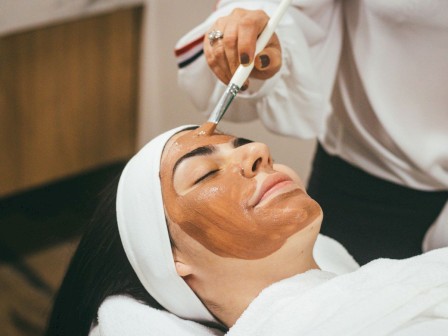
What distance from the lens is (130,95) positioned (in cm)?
287

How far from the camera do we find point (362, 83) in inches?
54.1

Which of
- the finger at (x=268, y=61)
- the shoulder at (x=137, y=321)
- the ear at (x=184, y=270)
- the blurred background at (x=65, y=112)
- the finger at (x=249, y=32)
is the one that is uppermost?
the finger at (x=249, y=32)

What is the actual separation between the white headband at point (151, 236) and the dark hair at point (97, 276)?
38 mm

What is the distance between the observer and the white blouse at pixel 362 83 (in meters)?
1.27

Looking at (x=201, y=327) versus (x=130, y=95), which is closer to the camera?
(x=201, y=327)

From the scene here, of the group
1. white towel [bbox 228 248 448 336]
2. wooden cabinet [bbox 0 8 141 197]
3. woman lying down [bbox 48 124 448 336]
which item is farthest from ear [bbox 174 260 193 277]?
wooden cabinet [bbox 0 8 141 197]

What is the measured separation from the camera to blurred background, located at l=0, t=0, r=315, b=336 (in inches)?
94.4

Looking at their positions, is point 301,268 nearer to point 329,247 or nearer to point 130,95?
point 329,247

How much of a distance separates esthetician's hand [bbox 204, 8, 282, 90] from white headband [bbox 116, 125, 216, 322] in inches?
5.9

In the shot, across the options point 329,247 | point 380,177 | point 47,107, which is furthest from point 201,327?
point 47,107

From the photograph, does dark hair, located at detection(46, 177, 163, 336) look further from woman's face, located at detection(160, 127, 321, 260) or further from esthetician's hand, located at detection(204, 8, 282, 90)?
esthetician's hand, located at detection(204, 8, 282, 90)

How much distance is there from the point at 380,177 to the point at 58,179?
1.76m

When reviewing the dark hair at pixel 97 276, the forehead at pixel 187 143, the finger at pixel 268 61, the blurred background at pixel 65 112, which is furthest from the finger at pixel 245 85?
the blurred background at pixel 65 112

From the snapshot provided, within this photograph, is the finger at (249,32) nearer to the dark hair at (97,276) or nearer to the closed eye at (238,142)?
the closed eye at (238,142)
